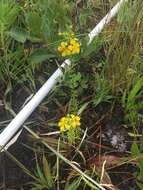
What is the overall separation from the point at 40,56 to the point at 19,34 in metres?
0.11

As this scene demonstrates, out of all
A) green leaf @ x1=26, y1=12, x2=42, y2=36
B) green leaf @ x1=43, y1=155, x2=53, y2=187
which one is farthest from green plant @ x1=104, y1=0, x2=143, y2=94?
green leaf @ x1=43, y1=155, x2=53, y2=187

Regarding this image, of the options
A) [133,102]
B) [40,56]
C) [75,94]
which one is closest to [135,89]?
[133,102]

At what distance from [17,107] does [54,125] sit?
0.16m

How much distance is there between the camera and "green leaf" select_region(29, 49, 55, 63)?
1.49m

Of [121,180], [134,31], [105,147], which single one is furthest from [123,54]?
[121,180]

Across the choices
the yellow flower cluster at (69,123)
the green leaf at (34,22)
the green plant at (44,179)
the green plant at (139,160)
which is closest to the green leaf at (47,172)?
the green plant at (44,179)

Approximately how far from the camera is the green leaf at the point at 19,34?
4.90 ft

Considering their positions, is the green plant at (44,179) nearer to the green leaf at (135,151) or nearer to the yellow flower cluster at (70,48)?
the green leaf at (135,151)

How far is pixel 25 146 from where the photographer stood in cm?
140

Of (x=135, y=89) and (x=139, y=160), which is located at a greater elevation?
(x=135, y=89)

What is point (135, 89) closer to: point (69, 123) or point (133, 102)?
point (133, 102)

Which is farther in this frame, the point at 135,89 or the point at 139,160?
the point at 135,89

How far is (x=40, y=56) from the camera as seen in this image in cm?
151

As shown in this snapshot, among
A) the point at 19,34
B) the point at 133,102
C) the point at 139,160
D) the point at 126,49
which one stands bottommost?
the point at 139,160
